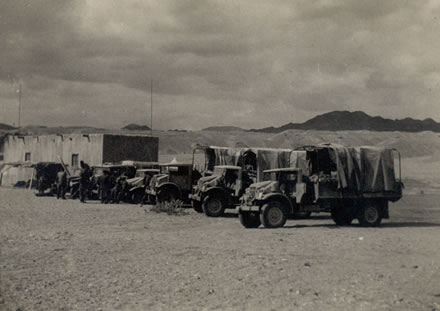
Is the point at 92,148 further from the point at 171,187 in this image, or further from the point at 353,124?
the point at 353,124

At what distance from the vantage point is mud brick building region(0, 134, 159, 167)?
32.0 metres

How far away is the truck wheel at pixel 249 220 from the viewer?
45.9 feet

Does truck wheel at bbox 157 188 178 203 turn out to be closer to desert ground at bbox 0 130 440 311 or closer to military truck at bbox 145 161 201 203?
military truck at bbox 145 161 201 203

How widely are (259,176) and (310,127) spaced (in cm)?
12659

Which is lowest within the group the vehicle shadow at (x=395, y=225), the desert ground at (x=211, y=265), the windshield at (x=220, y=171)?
the vehicle shadow at (x=395, y=225)

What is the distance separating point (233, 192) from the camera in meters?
17.8

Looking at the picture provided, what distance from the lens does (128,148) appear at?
1276 inches

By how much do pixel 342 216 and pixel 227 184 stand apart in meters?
4.38

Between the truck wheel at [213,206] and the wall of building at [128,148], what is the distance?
51.9ft

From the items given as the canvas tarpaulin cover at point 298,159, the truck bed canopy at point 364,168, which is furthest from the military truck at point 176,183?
the truck bed canopy at point 364,168

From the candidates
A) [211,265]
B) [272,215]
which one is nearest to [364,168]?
[272,215]

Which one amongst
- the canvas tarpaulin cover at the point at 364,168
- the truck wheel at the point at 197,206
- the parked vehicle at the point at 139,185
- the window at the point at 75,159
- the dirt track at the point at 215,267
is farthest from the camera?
the window at the point at 75,159

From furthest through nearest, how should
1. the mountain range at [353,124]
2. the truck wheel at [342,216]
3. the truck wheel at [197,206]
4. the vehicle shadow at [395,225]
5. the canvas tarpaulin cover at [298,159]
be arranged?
the mountain range at [353,124] < the canvas tarpaulin cover at [298,159] < the truck wheel at [197,206] < the truck wheel at [342,216] < the vehicle shadow at [395,225]

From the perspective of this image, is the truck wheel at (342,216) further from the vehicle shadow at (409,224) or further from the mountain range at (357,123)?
the mountain range at (357,123)
